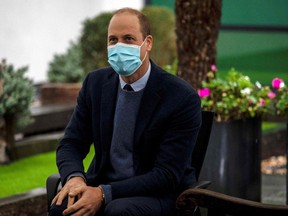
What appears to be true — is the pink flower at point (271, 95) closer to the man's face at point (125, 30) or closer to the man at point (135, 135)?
the man at point (135, 135)

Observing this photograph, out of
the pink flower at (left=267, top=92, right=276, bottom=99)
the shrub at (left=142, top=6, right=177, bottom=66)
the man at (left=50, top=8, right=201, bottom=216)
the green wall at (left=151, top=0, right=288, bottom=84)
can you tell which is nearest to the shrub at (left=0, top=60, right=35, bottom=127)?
the pink flower at (left=267, top=92, right=276, bottom=99)

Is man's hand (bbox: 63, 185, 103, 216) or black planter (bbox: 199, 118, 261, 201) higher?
man's hand (bbox: 63, 185, 103, 216)

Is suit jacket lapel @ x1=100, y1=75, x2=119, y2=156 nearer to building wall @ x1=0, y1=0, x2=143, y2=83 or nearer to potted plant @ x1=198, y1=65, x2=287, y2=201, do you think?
potted plant @ x1=198, y1=65, x2=287, y2=201

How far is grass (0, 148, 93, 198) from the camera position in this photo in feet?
23.9

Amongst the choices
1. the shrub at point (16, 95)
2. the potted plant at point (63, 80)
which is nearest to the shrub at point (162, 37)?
the potted plant at point (63, 80)

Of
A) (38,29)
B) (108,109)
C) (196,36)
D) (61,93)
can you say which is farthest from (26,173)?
(38,29)

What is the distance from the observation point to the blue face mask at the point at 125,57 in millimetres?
4305

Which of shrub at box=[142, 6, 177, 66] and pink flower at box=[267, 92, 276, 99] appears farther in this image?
shrub at box=[142, 6, 177, 66]

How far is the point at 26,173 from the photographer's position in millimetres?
8016

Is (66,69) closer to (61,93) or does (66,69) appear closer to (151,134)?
(61,93)

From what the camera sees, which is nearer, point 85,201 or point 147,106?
point 85,201

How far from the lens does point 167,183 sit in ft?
14.0

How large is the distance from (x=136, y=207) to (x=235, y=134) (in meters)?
2.66

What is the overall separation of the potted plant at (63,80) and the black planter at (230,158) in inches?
172
